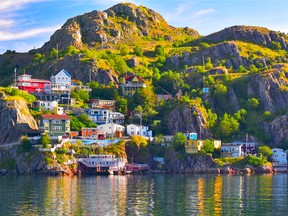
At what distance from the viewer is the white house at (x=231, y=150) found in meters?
175

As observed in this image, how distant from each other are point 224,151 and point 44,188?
245 ft

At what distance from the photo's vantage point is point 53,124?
17175 cm

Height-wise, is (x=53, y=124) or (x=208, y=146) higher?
(x=53, y=124)

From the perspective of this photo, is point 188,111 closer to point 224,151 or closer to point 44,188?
point 224,151

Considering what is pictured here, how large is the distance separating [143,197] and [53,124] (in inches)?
3059

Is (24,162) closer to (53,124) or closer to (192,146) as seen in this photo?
(53,124)

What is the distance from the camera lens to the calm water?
82.9m

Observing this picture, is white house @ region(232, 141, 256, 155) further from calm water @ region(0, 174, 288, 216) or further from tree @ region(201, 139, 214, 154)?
calm water @ region(0, 174, 288, 216)

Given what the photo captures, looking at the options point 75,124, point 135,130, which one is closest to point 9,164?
point 75,124

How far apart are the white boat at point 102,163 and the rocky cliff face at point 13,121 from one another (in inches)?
732

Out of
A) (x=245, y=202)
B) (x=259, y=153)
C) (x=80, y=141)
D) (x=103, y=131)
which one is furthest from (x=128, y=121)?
(x=245, y=202)

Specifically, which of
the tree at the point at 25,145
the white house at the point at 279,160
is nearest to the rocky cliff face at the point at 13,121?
the tree at the point at 25,145

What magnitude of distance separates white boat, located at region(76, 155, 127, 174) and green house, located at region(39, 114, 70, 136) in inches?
541

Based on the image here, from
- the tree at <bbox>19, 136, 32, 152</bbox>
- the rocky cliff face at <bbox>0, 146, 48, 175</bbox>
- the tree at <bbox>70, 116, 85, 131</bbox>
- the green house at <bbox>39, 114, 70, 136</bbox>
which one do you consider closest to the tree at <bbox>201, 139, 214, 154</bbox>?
the tree at <bbox>70, 116, 85, 131</bbox>
